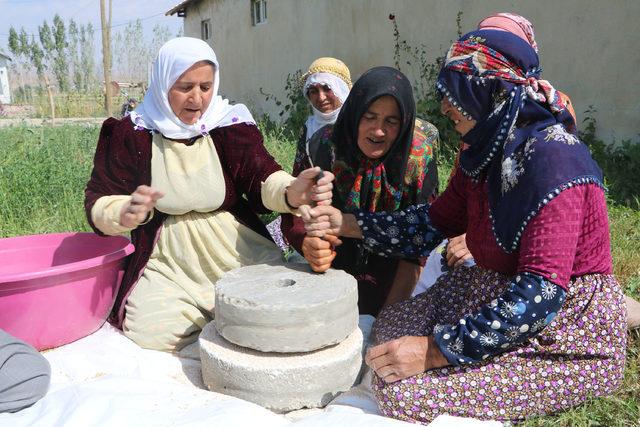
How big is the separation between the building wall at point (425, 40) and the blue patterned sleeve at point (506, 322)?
13.7 ft

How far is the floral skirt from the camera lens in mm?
1956

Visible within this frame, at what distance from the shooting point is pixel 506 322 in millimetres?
1827

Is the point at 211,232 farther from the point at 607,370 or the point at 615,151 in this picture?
the point at 615,151

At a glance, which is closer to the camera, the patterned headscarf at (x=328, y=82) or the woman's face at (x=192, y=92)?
the woman's face at (x=192, y=92)

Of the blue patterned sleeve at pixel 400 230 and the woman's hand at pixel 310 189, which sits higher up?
the woman's hand at pixel 310 189

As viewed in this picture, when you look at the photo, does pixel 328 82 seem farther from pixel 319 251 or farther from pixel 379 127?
pixel 319 251

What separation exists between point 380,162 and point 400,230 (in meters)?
0.47

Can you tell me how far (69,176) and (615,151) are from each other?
5096 millimetres

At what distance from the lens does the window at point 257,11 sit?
1243 cm

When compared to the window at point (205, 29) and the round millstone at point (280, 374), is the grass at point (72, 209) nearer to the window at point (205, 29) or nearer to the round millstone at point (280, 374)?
the round millstone at point (280, 374)

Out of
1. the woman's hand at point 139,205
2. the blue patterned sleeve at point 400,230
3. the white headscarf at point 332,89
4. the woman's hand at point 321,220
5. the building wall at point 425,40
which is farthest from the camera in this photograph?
the building wall at point 425,40

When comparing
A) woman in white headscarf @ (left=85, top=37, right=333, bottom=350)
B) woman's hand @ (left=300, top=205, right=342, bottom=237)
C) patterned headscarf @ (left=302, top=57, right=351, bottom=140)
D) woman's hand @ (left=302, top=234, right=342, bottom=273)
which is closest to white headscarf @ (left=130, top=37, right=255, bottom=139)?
woman in white headscarf @ (left=85, top=37, right=333, bottom=350)

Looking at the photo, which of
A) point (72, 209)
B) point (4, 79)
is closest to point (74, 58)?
point (4, 79)

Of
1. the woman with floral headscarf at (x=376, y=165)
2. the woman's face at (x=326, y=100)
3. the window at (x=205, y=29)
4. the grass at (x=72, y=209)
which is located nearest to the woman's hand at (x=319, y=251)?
the woman with floral headscarf at (x=376, y=165)
